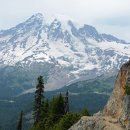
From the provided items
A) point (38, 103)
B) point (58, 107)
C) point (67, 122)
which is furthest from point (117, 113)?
point (38, 103)

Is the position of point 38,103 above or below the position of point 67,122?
above

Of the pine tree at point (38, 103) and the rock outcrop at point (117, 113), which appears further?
the pine tree at point (38, 103)

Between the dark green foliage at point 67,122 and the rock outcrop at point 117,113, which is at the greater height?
the rock outcrop at point 117,113

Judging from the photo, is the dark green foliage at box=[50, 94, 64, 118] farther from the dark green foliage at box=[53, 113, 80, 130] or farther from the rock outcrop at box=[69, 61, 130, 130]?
the rock outcrop at box=[69, 61, 130, 130]

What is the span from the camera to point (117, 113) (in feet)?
173

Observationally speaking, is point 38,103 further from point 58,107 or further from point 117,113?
point 117,113

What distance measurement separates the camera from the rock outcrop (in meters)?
49.4

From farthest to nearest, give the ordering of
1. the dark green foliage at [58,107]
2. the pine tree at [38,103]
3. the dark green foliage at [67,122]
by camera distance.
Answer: the pine tree at [38,103] < the dark green foliage at [58,107] < the dark green foliage at [67,122]

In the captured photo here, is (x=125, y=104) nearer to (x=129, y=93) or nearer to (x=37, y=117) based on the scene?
(x=129, y=93)

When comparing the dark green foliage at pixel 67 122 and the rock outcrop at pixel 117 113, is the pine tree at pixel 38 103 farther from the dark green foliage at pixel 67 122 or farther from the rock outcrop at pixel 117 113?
the rock outcrop at pixel 117 113

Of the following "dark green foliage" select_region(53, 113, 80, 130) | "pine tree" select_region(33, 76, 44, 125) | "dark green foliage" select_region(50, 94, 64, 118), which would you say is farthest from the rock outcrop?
"pine tree" select_region(33, 76, 44, 125)

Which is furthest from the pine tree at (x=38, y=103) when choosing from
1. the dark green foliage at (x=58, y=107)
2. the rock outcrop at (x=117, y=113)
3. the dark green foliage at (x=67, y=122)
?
the rock outcrop at (x=117, y=113)

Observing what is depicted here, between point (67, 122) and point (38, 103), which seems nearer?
point (67, 122)

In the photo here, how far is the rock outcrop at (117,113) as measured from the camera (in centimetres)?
4942
